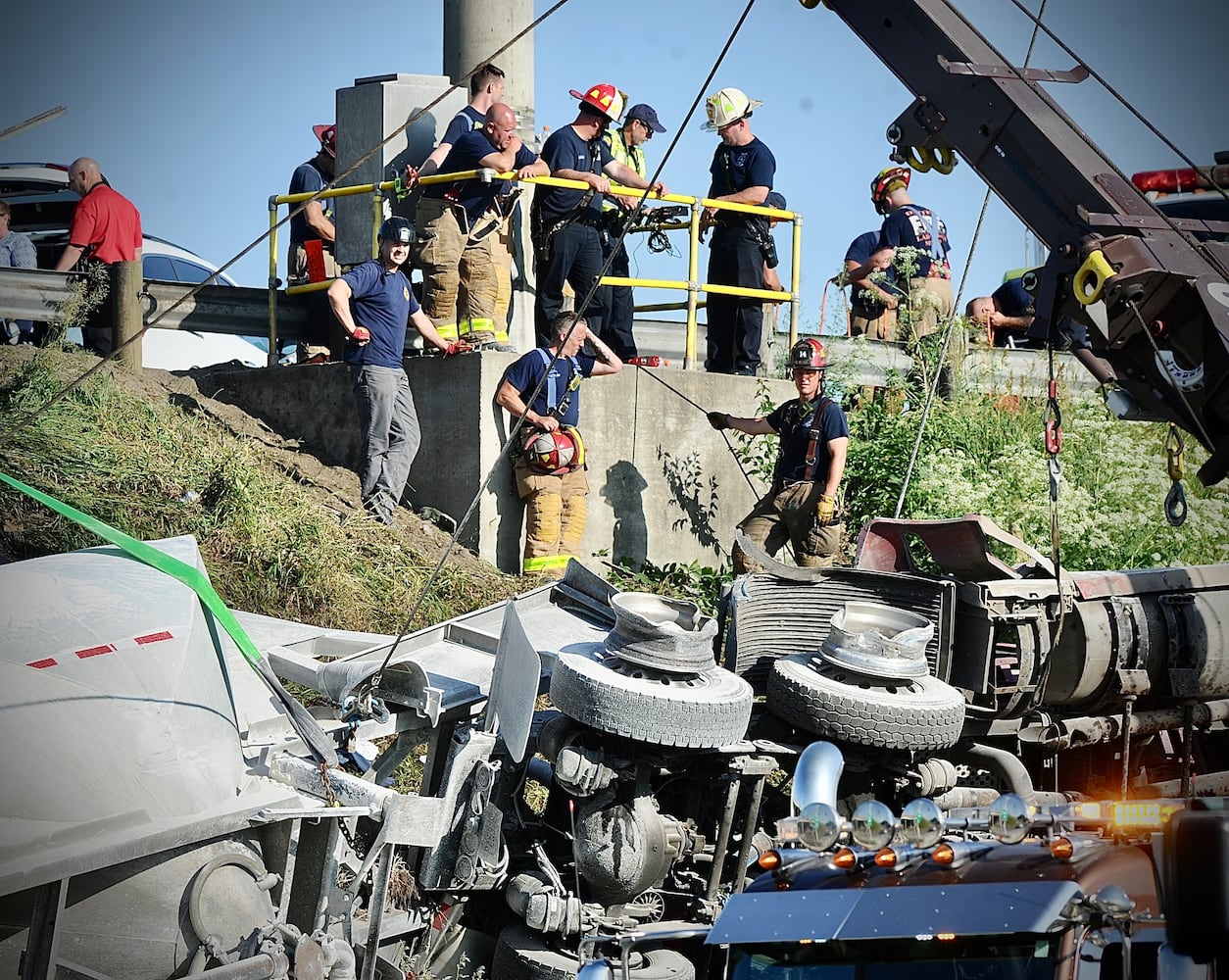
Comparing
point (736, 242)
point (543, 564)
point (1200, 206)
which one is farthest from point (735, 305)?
point (1200, 206)

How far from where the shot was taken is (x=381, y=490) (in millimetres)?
11000

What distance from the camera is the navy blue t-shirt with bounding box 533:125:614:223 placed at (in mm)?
12000

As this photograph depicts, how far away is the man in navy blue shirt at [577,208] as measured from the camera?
12.0m

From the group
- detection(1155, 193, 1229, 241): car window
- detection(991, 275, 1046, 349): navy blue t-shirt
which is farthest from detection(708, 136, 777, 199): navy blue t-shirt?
detection(1155, 193, 1229, 241): car window

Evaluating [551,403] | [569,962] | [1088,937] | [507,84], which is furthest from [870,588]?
[507,84]

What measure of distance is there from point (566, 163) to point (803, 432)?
3089 mm

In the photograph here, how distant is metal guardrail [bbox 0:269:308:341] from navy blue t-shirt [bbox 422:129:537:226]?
7.61ft

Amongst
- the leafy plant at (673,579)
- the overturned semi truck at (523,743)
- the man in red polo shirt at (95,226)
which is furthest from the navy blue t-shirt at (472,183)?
the overturned semi truck at (523,743)

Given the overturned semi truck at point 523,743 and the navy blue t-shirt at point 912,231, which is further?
the navy blue t-shirt at point 912,231

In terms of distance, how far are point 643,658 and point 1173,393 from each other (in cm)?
264

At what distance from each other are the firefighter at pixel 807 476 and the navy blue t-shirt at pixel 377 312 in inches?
111

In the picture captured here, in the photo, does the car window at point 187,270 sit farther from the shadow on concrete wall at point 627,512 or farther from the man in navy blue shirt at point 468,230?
the shadow on concrete wall at point 627,512

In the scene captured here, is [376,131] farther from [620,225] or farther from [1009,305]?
[1009,305]

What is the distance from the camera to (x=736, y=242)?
13.1m
